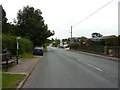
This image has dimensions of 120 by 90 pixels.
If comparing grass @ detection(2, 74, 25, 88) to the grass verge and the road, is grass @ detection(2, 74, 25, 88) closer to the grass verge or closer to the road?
the grass verge

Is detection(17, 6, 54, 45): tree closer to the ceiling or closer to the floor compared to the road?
closer to the ceiling

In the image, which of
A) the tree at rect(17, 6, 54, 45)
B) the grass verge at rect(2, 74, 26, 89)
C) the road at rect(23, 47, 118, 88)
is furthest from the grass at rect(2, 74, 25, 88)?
the tree at rect(17, 6, 54, 45)

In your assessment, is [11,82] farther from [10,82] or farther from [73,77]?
[73,77]

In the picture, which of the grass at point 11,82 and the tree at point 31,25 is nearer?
the grass at point 11,82

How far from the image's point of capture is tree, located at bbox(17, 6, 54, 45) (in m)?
35.9

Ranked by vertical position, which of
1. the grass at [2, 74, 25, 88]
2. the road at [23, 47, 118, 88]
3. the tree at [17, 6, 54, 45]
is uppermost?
the tree at [17, 6, 54, 45]

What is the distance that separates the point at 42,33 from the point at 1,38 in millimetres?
22721

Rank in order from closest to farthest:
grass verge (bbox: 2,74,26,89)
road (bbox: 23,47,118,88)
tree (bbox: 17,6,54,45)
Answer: grass verge (bbox: 2,74,26,89) → road (bbox: 23,47,118,88) → tree (bbox: 17,6,54,45)

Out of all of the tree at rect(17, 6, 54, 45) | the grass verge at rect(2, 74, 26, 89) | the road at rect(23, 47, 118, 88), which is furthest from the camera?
the tree at rect(17, 6, 54, 45)

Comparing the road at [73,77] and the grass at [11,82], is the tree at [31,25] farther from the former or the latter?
the grass at [11,82]

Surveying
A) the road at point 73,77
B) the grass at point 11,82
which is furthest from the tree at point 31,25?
the grass at point 11,82

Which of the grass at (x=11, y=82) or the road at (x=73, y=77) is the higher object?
the grass at (x=11, y=82)

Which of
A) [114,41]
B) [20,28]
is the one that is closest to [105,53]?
[114,41]

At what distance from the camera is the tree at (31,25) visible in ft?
118
